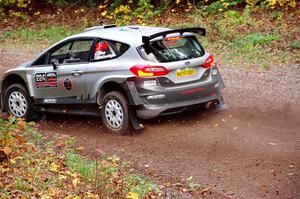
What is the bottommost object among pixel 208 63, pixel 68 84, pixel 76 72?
pixel 68 84

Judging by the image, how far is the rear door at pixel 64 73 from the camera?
9.80m

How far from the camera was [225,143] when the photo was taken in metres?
8.64

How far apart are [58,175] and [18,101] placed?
14.3 ft

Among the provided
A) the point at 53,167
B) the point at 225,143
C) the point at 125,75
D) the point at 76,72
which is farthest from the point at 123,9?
the point at 53,167

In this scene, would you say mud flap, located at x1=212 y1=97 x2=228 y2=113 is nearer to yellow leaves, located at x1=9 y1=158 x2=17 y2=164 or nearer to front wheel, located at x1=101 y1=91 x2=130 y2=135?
front wheel, located at x1=101 y1=91 x2=130 y2=135

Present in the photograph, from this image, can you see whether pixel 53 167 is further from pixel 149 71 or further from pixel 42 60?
pixel 42 60

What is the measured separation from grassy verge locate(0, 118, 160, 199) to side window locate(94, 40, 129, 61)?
197 centimetres

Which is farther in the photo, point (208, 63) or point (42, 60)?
point (42, 60)

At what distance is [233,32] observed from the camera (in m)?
16.5

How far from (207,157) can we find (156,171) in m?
0.86

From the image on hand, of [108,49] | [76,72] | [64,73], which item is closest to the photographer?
[108,49]

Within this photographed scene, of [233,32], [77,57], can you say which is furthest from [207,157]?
[233,32]

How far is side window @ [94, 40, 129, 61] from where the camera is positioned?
30.7 ft

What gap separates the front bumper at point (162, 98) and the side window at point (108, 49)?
2.20 feet
